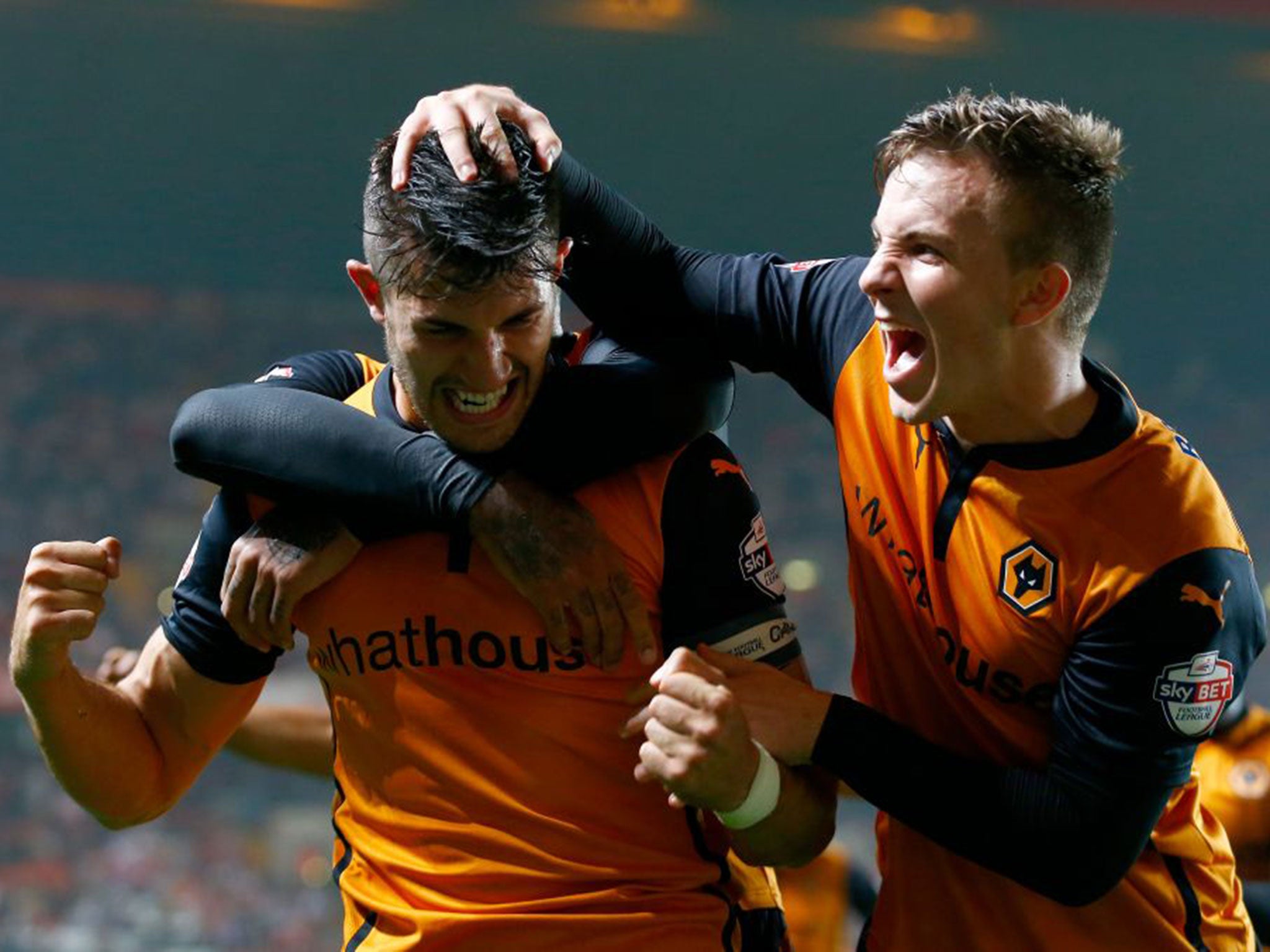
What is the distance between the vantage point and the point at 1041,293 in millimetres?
1516

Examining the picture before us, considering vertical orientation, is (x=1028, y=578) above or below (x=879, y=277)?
below

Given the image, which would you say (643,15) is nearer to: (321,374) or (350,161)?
(350,161)

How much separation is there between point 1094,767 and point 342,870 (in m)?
0.82

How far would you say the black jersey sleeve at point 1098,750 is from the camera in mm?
1456

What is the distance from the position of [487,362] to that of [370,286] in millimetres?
201

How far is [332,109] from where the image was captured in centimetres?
687

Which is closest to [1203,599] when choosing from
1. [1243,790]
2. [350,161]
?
[1243,790]

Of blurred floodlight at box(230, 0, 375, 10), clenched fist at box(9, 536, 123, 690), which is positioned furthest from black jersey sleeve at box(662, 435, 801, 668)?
blurred floodlight at box(230, 0, 375, 10)

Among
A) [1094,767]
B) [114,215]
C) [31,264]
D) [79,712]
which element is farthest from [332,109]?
[1094,767]

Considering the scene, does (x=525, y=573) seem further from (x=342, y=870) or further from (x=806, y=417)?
(x=806, y=417)

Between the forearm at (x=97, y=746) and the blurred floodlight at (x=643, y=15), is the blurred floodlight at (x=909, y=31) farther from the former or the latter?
the forearm at (x=97, y=746)

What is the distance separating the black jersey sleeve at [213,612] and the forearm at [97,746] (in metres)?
0.10

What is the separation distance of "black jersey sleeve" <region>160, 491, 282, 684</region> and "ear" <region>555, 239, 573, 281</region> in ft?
1.44

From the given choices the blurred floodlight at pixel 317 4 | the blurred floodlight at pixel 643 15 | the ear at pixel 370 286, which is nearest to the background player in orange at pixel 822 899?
the ear at pixel 370 286
